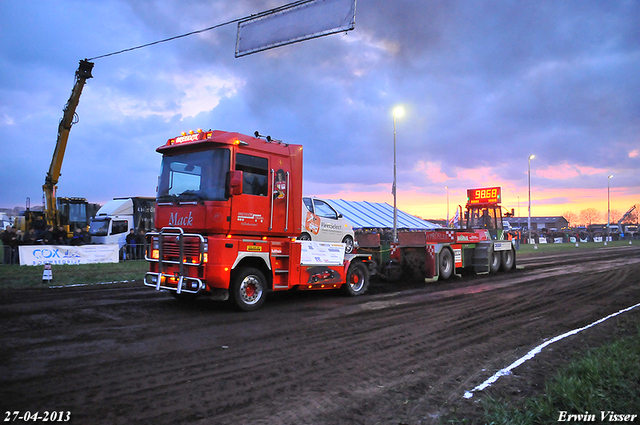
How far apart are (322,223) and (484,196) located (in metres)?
7.57

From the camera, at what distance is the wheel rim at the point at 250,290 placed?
8406 mm

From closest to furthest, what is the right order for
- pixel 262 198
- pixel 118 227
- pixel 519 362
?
pixel 519 362 < pixel 262 198 < pixel 118 227

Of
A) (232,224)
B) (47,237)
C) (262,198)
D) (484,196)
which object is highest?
(484,196)

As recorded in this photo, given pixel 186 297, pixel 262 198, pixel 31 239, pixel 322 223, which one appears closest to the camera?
pixel 262 198

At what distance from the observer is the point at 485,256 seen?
16.4m

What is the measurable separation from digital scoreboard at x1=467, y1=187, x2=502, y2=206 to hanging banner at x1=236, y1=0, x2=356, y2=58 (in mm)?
11211

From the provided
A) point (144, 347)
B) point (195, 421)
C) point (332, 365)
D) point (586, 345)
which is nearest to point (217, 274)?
point (144, 347)

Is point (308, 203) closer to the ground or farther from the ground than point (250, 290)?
farther from the ground

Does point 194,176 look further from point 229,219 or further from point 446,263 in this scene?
point 446,263

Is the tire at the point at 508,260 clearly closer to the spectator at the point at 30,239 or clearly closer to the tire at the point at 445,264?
the tire at the point at 445,264

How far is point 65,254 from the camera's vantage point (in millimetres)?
18031

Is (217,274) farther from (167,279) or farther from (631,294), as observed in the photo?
(631,294)

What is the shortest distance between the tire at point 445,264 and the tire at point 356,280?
3.80 meters

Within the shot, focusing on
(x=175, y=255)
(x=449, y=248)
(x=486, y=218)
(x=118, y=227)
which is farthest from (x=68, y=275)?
(x=486, y=218)
